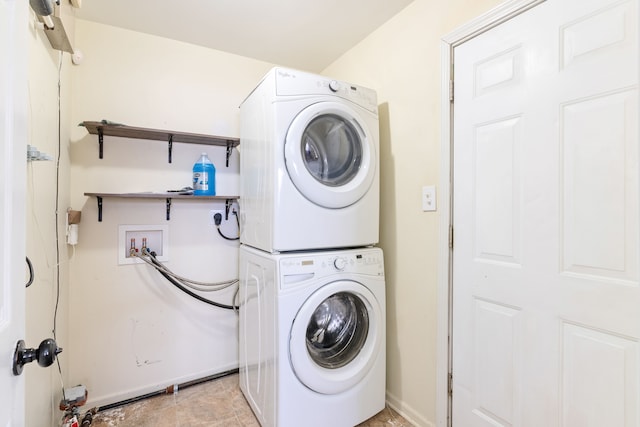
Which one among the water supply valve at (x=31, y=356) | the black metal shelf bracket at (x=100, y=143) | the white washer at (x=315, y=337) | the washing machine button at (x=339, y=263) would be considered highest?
the black metal shelf bracket at (x=100, y=143)

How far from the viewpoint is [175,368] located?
6.43 feet

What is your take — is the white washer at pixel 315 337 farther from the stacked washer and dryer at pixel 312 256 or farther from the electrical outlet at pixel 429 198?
the electrical outlet at pixel 429 198

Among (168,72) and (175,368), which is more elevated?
(168,72)

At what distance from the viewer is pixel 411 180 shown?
163 centimetres

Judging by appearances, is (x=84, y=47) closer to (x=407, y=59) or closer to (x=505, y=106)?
(x=407, y=59)

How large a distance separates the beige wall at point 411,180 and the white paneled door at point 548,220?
0.48 feet

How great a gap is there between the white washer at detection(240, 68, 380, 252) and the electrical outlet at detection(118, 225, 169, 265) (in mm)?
626

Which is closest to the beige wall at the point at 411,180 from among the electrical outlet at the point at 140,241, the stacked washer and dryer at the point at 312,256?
the stacked washer and dryer at the point at 312,256

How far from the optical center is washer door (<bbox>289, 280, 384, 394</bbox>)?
4.48 ft

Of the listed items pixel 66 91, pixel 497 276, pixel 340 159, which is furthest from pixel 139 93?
pixel 497 276

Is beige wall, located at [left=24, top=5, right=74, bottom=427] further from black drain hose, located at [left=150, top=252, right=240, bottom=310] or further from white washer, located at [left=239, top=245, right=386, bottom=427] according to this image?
white washer, located at [left=239, top=245, right=386, bottom=427]

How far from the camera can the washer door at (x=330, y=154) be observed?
4.66 feet

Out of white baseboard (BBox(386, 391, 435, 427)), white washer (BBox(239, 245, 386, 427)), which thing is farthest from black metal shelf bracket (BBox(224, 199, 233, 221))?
white baseboard (BBox(386, 391, 435, 427))

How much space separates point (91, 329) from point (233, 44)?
2.05m
